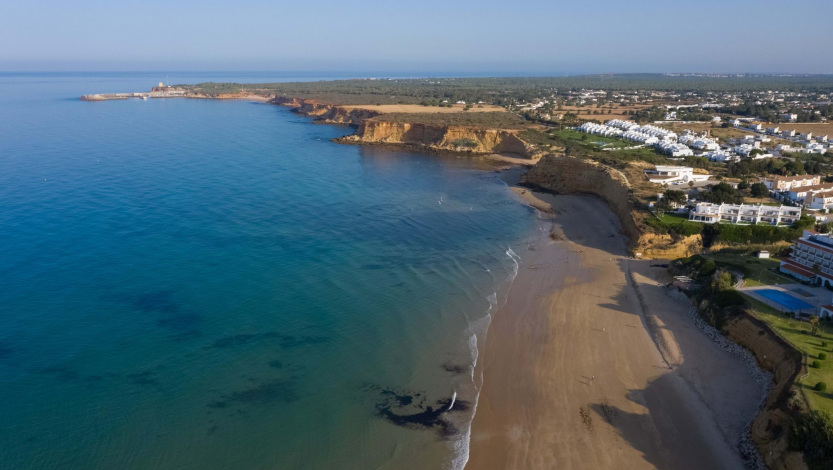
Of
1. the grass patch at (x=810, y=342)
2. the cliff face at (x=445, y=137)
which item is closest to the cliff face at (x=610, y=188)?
the grass patch at (x=810, y=342)

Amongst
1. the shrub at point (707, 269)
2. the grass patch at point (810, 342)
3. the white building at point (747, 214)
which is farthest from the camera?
the white building at point (747, 214)

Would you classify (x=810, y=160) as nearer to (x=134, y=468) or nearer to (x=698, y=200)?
(x=698, y=200)

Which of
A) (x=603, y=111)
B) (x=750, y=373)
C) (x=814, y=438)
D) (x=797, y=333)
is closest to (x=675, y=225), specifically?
(x=797, y=333)

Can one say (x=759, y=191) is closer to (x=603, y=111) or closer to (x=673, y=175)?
(x=673, y=175)

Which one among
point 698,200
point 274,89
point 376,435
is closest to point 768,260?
point 698,200

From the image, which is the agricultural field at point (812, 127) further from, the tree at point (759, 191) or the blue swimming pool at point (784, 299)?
the blue swimming pool at point (784, 299)

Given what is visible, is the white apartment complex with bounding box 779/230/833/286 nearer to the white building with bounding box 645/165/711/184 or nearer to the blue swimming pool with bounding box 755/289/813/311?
the blue swimming pool with bounding box 755/289/813/311
